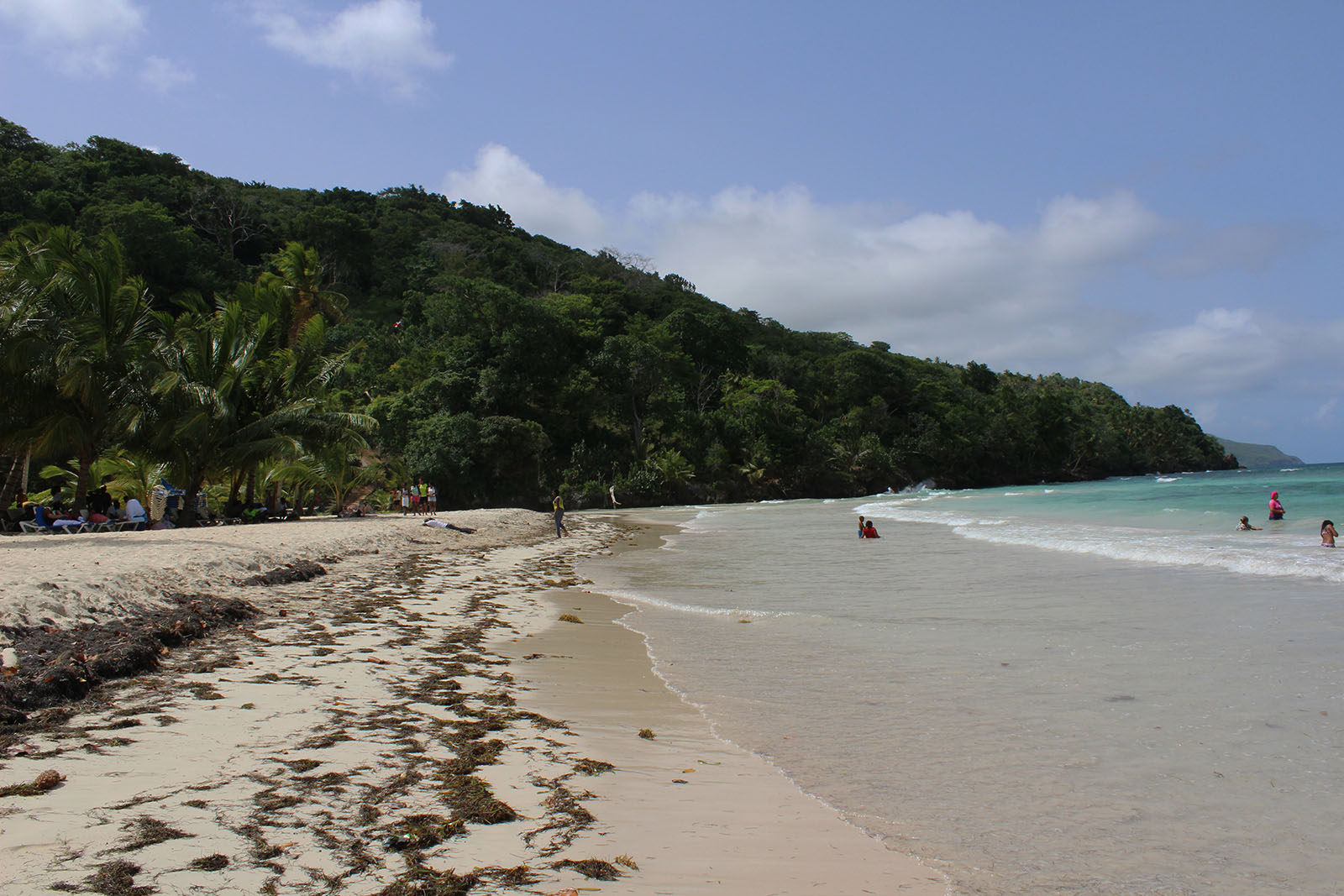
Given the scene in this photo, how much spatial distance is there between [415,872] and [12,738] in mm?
2255

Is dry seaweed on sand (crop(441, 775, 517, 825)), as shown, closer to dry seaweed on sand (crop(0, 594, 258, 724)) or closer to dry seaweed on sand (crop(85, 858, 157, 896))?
dry seaweed on sand (crop(85, 858, 157, 896))

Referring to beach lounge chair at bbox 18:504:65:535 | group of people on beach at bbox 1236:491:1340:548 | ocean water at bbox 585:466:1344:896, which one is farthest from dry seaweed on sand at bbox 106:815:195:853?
group of people on beach at bbox 1236:491:1340:548

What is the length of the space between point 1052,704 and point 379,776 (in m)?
4.08

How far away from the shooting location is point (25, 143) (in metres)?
52.1

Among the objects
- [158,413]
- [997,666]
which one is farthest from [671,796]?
[158,413]

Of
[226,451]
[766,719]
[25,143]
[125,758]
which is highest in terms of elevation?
[25,143]

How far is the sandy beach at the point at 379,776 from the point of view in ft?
8.21

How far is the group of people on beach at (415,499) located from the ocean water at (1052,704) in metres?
19.1

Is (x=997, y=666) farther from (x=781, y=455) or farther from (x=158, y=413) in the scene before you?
(x=781, y=455)

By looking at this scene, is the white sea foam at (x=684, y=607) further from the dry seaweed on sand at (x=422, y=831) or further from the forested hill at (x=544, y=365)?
the forested hill at (x=544, y=365)

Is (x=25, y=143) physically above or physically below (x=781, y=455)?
above

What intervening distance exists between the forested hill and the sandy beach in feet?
76.2

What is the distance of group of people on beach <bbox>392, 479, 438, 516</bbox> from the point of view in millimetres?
29016

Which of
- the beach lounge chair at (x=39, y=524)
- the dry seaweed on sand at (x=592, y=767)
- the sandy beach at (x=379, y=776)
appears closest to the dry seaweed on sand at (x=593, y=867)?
the sandy beach at (x=379, y=776)
